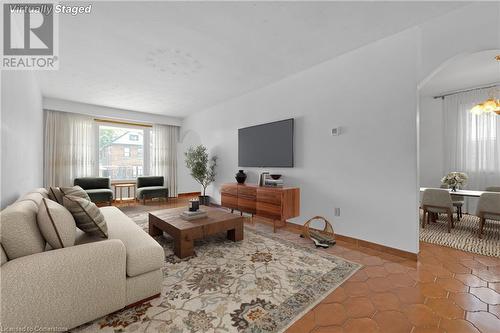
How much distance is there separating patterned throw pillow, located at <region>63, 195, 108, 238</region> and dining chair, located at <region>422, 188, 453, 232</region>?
4.58m

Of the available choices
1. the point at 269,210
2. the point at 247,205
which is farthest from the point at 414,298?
the point at 247,205

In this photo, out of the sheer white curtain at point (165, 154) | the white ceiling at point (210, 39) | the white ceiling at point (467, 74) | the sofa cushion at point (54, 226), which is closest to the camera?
the sofa cushion at point (54, 226)

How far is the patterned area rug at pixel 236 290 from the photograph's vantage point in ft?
4.70

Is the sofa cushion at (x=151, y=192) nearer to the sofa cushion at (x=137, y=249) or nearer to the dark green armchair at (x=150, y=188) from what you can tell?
the dark green armchair at (x=150, y=188)

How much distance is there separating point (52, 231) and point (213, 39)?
2588 millimetres

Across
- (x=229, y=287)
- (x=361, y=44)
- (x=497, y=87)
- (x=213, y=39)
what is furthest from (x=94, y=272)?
(x=497, y=87)

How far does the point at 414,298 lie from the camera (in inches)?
68.6

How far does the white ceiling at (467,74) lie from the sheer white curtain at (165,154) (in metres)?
6.90

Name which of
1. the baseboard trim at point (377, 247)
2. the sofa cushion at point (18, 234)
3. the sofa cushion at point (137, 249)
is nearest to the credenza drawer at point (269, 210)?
the baseboard trim at point (377, 247)

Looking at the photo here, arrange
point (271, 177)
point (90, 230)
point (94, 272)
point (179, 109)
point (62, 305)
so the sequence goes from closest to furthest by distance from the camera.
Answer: point (62, 305) → point (94, 272) → point (90, 230) → point (271, 177) → point (179, 109)

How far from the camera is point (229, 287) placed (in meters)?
1.86

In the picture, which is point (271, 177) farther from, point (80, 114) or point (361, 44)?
point (80, 114)

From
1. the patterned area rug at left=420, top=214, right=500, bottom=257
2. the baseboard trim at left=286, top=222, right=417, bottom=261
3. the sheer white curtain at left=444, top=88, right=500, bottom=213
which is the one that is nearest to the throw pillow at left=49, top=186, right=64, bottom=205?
the baseboard trim at left=286, top=222, right=417, bottom=261

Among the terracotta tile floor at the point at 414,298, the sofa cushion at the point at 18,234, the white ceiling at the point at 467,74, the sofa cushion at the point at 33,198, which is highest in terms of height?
the white ceiling at the point at 467,74
